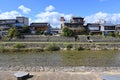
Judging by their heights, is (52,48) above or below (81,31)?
below

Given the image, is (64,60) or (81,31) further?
(81,31)

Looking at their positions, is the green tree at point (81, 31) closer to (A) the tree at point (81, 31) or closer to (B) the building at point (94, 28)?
(A) the tree at point (81, 31)

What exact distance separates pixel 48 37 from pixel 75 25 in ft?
46.5

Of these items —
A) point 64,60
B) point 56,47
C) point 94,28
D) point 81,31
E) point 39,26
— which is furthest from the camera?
point 39,26

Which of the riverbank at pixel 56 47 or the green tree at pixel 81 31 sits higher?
the green tree at pixel 81 31

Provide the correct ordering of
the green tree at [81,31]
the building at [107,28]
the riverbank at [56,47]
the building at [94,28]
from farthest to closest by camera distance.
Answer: the building at [94,28], the building at [107,28], the green tree at [81,31], the riverbank at [56,47]

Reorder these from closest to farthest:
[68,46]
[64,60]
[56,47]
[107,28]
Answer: [64,60] → [56,47] → [68,46] → [107,28]

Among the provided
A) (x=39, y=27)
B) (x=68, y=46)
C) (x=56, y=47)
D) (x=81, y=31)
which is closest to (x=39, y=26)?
(x=39, y=27)

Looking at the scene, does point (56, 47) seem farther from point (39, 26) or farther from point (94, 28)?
point (39, 26)

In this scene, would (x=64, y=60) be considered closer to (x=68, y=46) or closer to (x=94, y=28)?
(x=68, y=46)

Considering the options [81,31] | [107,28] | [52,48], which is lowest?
[52,48]

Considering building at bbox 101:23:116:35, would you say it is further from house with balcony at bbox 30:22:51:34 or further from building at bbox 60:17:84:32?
house with balcony at bbox 30:22:51:34

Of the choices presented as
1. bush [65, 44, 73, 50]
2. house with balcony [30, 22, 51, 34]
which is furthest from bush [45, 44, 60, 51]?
house with balcony [30, 22, 51, 34]

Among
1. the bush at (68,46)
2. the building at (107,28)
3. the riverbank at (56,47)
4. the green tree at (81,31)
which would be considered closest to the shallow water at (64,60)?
the riverbank at (56,47)
